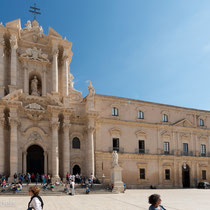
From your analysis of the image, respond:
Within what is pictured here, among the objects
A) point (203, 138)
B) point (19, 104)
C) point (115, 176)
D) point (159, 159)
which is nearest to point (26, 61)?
point (19, 104)

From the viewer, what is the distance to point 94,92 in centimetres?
3475

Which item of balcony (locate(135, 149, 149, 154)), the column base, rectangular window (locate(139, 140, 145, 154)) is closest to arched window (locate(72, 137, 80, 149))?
balcony (locate(135, 149, 149, 154))

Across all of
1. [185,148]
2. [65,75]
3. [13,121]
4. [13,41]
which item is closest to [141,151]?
[185,148]

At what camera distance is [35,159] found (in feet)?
104

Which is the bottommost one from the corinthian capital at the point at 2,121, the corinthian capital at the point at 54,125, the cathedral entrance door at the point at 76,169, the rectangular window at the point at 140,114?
the cathedral entrance door at the point at 76,169

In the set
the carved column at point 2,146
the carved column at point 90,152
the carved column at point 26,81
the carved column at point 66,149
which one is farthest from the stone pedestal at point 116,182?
the carved column at point 26,81

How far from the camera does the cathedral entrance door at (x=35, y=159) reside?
31547mm

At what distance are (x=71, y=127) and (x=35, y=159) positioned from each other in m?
5.41

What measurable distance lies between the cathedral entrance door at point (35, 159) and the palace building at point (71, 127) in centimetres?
11

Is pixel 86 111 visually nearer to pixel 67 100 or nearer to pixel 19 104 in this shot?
pixel 67 100

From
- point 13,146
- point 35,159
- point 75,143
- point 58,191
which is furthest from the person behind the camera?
point 75,143

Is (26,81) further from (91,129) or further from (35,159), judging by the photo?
(91,129)

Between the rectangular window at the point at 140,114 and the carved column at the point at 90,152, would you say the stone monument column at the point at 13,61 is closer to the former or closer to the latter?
the carved column at the point at 90,152

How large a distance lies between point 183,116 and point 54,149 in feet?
67.8
